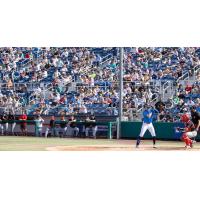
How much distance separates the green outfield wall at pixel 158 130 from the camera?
28.6m

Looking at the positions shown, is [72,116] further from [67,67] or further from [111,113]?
[67,67]

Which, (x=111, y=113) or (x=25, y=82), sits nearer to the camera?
(x=111, y=113)

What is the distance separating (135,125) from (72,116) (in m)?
4.10

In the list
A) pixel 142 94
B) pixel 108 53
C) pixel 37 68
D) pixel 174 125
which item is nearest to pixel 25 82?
pixel 37 68

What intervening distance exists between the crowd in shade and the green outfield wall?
6.10ft

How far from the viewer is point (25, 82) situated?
36.4m

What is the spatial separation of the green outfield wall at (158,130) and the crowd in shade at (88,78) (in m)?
1.86

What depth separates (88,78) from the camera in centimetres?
3491

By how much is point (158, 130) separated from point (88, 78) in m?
7.29

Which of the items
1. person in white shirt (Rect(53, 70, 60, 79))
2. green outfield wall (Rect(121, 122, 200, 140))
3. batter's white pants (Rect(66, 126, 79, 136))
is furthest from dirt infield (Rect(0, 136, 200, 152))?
person in white shirt (Rect(53, 70, 60, 79))

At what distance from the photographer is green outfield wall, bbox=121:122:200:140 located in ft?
93.7

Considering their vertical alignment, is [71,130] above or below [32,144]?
above

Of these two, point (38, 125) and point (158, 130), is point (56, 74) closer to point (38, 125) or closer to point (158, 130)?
point (38, 125)

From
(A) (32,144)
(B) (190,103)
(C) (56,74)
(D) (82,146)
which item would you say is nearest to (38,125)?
(C) (56,74)
